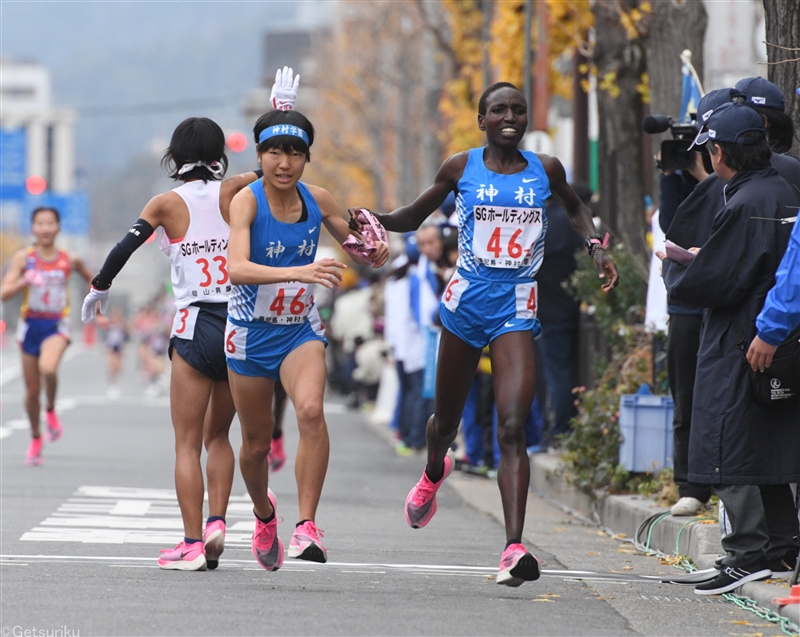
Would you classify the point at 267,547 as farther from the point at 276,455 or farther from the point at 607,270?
the point at 276,455

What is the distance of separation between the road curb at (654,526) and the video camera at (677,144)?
1.86 metres

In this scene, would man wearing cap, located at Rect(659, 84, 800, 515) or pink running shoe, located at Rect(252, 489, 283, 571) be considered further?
man wearing cap, located at Rect(659, 84, 800, 515)

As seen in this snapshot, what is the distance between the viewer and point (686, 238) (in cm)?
776

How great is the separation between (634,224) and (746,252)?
688 centimetres

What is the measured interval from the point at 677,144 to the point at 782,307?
2197 mm

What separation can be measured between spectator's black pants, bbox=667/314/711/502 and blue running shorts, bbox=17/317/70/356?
7.26 metres

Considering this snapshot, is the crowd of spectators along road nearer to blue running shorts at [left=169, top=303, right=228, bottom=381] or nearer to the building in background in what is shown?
blue running shorts at [left=169, top=303, right=228, bottom=381]

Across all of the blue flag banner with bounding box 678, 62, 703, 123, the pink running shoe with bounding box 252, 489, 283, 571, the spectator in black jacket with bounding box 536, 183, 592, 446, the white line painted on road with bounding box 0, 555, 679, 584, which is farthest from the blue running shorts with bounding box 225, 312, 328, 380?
the spectator in black jacket with bounding box 536, 183, 592, 446

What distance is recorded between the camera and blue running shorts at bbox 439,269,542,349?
24.1 feet

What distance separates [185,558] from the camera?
24.7 feet

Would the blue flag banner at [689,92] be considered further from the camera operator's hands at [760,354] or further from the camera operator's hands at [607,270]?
the camera operator's hands at [760,354]

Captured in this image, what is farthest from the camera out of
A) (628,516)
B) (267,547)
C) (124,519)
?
(124,519)

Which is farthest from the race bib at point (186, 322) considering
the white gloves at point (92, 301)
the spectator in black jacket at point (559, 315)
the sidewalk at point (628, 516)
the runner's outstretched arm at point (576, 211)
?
the spectator in black jacket at point (559, 315)

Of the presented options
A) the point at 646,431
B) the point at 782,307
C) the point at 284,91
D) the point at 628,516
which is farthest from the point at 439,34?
the point at 782,307
